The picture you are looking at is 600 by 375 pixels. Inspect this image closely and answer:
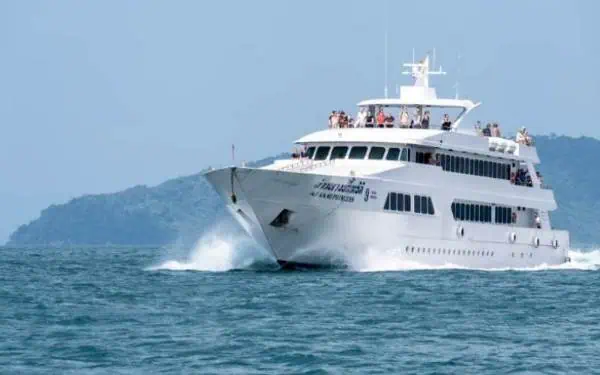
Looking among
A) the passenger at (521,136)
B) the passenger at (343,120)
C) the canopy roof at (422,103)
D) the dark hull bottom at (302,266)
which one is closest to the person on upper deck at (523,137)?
the passenger at (521,136)

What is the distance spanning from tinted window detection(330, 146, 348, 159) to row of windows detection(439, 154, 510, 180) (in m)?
3.61

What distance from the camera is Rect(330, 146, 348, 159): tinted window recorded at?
181 feet

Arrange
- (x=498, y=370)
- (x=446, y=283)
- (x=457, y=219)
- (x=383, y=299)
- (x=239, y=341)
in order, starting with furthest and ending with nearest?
1. (x=457, y=219)
2. (x=446, y=283)
3. (x=383, y=299)
4. (x=239, y=341)
5. (x=498, y=370)

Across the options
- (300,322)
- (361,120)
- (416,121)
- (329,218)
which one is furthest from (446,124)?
(300,322)

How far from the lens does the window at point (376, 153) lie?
54.5 m

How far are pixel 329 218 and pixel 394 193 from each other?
8.89 feet

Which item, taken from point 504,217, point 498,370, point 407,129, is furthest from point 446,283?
point 498,370

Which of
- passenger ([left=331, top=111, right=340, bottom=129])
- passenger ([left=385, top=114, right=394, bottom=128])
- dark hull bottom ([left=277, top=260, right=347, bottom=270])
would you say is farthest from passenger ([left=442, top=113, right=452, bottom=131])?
→ dark hull bottom ([left=277, top=260, right=347, bottom=270])

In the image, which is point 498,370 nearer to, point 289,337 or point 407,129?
point 289,337

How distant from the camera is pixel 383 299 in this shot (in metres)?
42.8

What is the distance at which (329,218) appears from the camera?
171ft

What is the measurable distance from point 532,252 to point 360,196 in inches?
526

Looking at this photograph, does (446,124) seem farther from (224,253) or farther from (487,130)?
(224,253)

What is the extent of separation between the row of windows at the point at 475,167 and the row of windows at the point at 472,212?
3.91 ft
